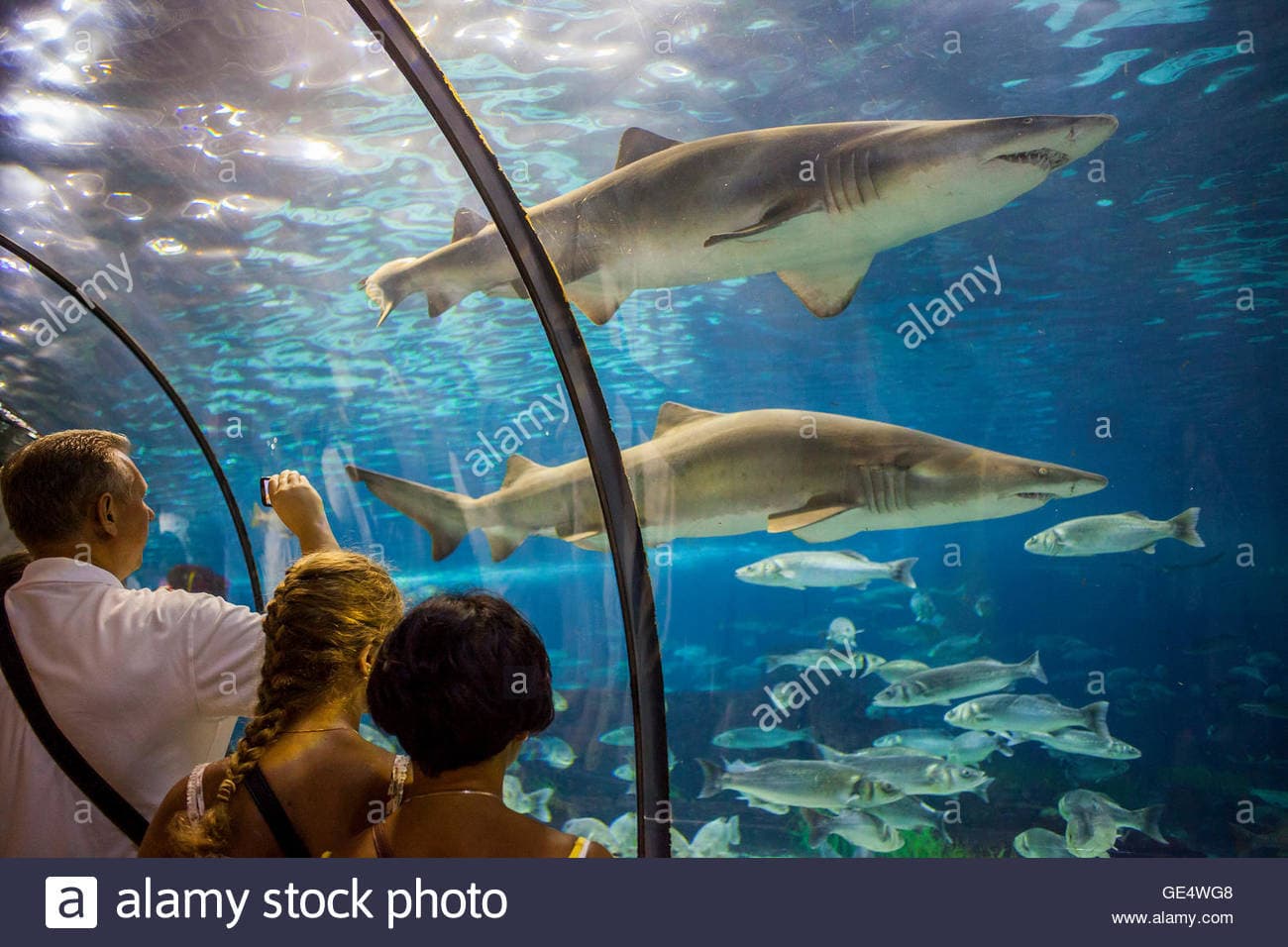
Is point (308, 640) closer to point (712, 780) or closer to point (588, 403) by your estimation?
point (588, 403)

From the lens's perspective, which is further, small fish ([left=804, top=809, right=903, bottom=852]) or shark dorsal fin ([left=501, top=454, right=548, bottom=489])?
small fish ([left=804, top=809, right=903, bottom=852])

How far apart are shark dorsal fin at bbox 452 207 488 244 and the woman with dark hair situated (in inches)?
119

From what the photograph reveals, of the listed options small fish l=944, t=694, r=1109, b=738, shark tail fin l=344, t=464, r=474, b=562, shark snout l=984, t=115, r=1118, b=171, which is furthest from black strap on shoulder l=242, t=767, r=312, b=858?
small fish l=944, t=694, r=1109, b=738

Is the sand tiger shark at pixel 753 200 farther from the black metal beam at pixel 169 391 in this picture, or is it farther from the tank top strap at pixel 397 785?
the tank top strap at pixel 397 785

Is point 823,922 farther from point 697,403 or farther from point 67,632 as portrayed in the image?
point 697,403

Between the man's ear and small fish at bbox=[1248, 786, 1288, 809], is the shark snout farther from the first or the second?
small fish at bbox=[1248, 786, 1288, 809]

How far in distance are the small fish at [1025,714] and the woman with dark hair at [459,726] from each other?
22.9 ft

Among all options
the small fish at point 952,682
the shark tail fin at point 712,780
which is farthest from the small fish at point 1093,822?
the shark tail fin at point 712,780

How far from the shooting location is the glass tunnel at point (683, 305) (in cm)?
405

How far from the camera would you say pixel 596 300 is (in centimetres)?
419

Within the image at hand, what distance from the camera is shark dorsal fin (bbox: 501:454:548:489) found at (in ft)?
14.4

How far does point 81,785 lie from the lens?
1.85 metres

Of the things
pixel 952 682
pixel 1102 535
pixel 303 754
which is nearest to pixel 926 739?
pixel 952 682

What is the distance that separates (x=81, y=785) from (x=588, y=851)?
1202mm
